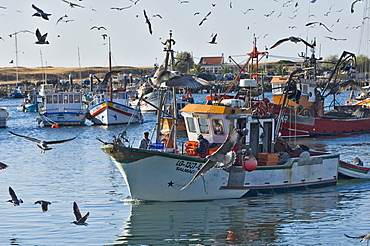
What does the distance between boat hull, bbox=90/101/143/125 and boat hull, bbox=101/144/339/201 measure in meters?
32.7

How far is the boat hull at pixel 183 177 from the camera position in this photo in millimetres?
17406

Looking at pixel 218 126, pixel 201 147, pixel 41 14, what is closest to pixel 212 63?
pixel 41 14

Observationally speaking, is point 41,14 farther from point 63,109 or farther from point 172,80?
point 63,109

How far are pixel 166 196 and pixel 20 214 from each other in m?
3.85

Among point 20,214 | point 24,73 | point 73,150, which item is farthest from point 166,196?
point 24,73

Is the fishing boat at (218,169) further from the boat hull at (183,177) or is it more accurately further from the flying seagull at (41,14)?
the flying seagull at (41,14)

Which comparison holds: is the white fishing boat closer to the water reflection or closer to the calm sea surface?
the calm sea surface

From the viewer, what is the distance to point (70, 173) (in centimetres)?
2617

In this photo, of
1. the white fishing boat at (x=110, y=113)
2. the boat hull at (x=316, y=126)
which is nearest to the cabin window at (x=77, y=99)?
the white fishing boat at (x=110, y=113)

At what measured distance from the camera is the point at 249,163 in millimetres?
17469

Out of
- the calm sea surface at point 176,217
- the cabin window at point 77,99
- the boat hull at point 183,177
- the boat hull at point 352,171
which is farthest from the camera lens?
the cabin window at point 77,99

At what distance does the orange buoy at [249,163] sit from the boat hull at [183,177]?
570 millimetres

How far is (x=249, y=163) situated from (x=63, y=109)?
115ft

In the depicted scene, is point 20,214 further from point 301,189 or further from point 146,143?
point 301,189
